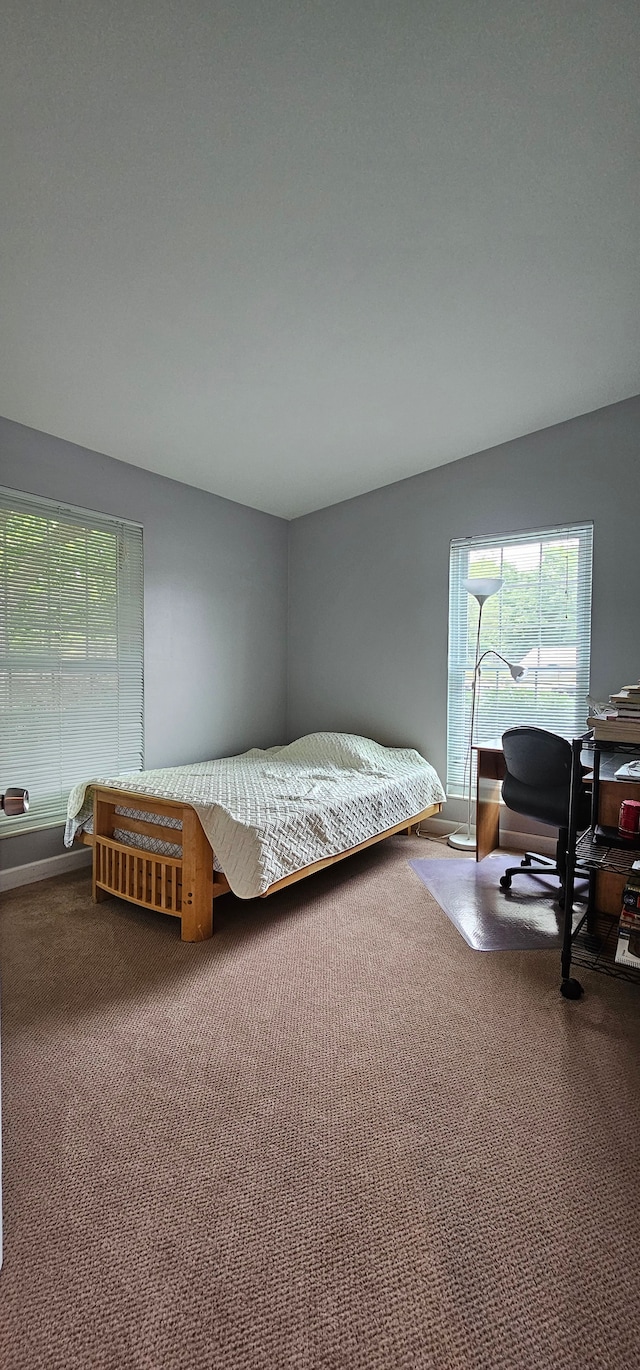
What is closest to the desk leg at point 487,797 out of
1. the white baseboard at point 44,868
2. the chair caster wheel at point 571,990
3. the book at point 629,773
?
the book at point 629,773

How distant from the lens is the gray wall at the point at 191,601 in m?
3.05

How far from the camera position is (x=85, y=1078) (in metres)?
1.57

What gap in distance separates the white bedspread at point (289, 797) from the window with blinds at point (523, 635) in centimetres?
56

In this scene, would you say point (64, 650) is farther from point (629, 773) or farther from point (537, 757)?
point (629, 773)

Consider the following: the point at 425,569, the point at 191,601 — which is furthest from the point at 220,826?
the point at 425,569

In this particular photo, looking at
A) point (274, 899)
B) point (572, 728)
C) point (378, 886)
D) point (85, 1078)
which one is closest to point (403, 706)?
point (572, 728)

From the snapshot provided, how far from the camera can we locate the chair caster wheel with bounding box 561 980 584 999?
198 centimetres

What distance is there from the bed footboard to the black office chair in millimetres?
1491

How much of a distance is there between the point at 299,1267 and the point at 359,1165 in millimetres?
265

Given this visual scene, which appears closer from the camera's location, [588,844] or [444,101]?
[444,101]

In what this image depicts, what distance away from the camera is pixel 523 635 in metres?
3.69

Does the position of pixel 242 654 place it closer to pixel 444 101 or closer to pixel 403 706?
pixel 403 706

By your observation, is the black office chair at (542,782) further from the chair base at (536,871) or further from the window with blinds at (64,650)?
the window with blinds at (64,650)

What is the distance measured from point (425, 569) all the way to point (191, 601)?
162 centimetres
